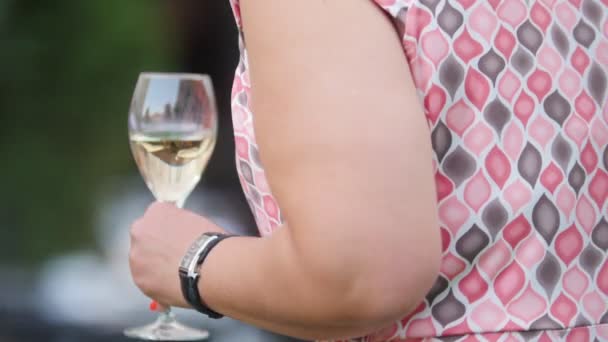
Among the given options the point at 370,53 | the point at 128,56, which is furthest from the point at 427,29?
the point at 128,56

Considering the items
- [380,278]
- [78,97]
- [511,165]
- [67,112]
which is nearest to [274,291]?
[380,278]

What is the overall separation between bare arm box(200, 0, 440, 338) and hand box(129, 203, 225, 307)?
171 mm

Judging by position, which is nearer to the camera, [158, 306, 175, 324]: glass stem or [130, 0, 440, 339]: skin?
[130, 0, 440, 339]: skin

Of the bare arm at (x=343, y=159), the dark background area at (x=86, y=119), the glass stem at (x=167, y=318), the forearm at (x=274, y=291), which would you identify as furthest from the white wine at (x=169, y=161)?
the dark background area at (x=86, y=119)

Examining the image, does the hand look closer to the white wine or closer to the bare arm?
the bare arm

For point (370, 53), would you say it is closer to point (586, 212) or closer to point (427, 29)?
point (427, 29)

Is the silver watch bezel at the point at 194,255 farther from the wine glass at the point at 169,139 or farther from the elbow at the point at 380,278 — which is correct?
the wine glass at the point at 169,139

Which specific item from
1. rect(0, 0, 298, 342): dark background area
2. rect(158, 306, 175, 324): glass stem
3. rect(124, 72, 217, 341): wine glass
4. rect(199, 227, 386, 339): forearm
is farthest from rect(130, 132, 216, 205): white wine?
rect(0, 0, 298, 342): dark background area

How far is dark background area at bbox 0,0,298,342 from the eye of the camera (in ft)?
24.1

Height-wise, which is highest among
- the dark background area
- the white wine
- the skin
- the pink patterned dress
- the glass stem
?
the skin

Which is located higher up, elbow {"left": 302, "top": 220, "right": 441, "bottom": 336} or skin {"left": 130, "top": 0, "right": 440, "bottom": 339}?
skin {"left": 130, "top": 0, "right": 440, "bottom": 339}

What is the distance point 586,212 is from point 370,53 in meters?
0.26

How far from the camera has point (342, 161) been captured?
989mm

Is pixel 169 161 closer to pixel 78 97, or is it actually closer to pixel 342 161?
pixel 342 161
